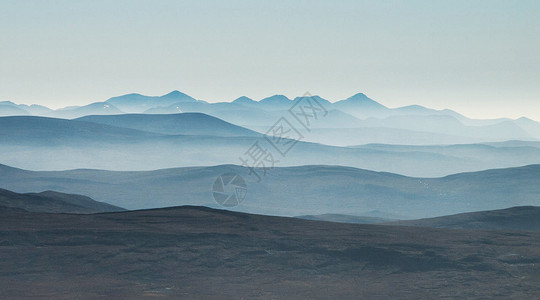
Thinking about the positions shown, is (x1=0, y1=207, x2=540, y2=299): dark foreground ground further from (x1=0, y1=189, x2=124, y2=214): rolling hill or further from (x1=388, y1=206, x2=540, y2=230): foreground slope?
(x1=0, y1=189, x2=124, y2=214): rolling hill

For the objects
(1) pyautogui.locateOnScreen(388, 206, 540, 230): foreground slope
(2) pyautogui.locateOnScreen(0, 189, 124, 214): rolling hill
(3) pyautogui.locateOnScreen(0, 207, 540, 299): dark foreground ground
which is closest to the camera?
(3) pyautogui.locateOnScreen(0, 207, 540, 299): dark foreground ground

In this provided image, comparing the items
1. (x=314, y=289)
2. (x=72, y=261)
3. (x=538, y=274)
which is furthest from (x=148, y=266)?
(x=538, y=274)

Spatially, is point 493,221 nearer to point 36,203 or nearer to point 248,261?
point 248,261

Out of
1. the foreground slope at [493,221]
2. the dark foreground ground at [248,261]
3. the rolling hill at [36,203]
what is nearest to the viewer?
the dark foreground ground at [248,261]

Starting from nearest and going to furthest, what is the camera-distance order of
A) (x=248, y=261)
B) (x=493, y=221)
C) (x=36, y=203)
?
1. (x=248, y=261)
2. (x=493, y=221)
3. (x=36, y=203)

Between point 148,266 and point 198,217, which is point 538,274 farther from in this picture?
point 198,217

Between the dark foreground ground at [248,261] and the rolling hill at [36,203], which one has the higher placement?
the rolling hill at [36,203]

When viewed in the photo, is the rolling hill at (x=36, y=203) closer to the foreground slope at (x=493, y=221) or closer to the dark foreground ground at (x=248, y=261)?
the dark foreground ground at (x=248, y=261)

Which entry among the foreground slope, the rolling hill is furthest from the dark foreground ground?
the rolling hill

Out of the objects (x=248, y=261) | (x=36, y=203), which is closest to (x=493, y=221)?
(x=248, y=261)

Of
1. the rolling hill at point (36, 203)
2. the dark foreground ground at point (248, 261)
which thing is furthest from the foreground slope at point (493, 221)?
the rolling hill at point (36, 203)

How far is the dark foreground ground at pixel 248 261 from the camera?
30234 mm

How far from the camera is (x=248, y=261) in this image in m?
36.2

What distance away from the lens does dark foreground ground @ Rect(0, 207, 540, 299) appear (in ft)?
99.2
